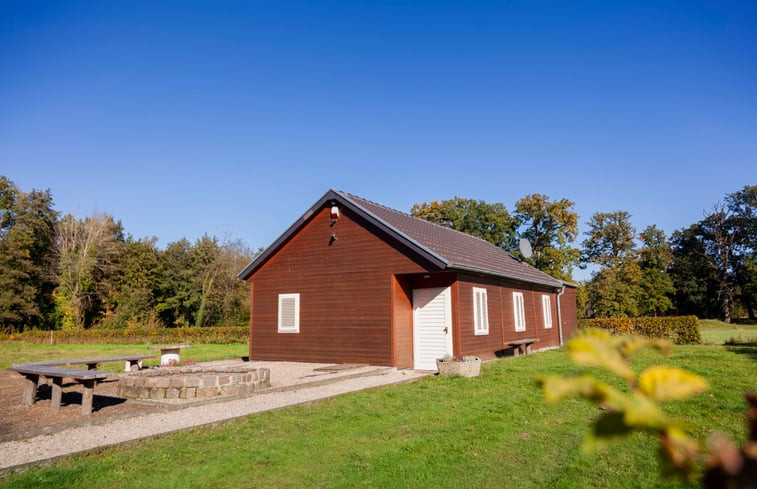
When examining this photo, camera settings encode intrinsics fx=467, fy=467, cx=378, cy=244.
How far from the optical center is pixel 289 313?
16.5 m

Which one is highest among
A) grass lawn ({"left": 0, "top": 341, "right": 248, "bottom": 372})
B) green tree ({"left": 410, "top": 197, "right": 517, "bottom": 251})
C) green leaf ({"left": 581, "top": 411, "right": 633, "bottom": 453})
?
green tree ({"left": 410, "top": 197, "right": 517, "bottom": 251})

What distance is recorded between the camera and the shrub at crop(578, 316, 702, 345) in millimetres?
22062

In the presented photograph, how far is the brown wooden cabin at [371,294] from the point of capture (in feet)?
46.4

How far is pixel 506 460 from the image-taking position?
17.4ft

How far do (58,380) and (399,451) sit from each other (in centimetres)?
688

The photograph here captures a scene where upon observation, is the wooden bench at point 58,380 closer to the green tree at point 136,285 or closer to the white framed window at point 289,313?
the white framed window at point 289,313

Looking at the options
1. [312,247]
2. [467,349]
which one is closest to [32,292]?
[312,247]

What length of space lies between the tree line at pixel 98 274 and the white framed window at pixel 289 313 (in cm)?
2338

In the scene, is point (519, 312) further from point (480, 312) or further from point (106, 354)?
point (106, 354)

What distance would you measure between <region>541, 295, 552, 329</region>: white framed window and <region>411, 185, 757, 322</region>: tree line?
12847 mm

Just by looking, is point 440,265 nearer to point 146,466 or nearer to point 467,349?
point 467,349

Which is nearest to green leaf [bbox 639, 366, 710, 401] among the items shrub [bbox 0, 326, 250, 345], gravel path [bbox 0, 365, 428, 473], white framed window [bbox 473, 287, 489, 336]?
gravel path [bbox 0, 365, 428, 473]

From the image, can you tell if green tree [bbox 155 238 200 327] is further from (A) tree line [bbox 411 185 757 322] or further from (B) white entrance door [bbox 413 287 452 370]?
(B) white entrance door [bbox 413 287 452 370]

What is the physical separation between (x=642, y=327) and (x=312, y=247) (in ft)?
61.3
